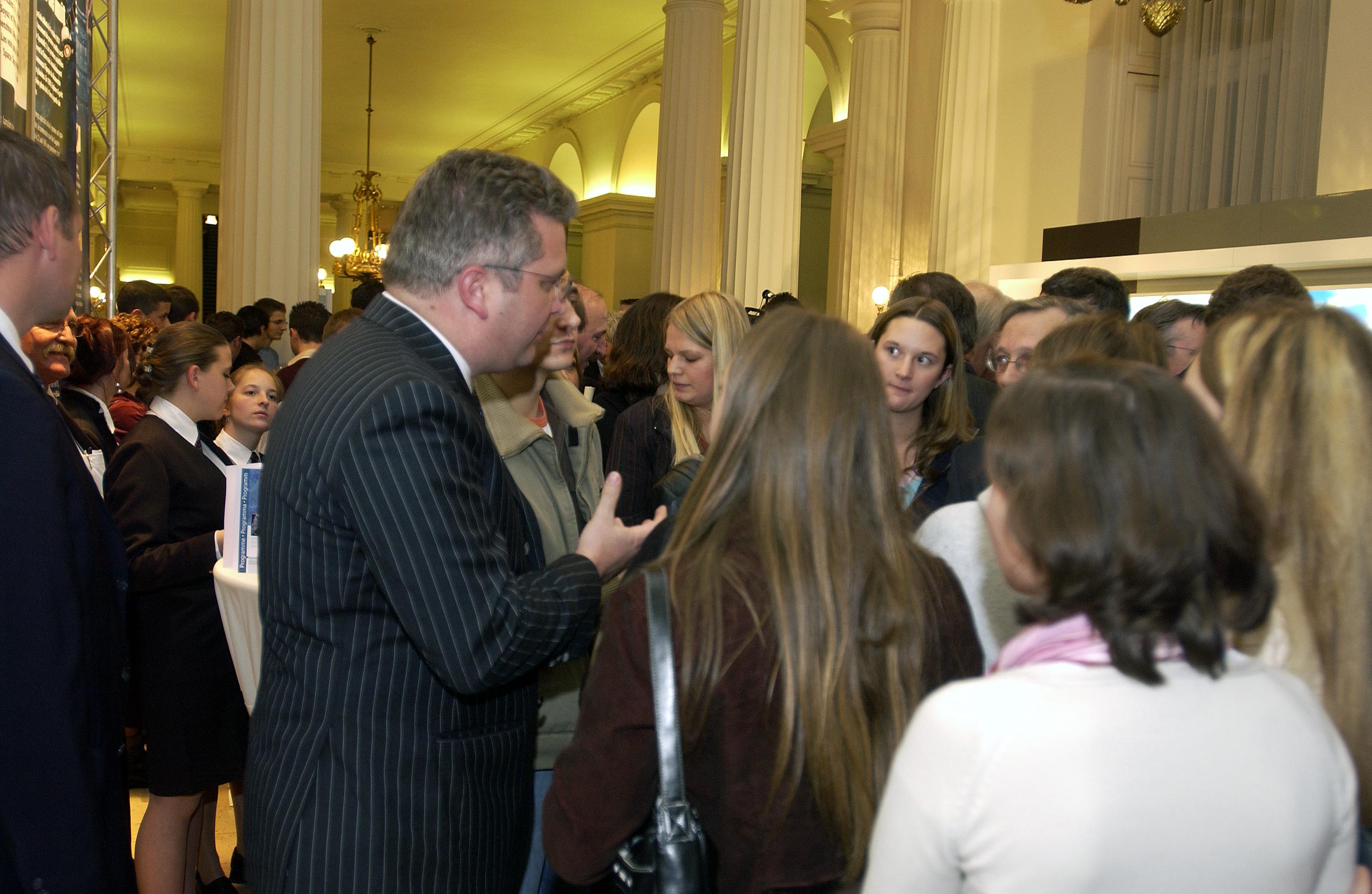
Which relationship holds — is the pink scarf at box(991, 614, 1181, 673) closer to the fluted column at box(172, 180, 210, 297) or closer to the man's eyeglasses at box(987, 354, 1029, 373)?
the man's eyeglasses at box(987, 354, 1029, 373)

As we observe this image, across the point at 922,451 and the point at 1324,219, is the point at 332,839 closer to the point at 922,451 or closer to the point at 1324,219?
the point at 922,451

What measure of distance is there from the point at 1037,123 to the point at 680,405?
792 cm

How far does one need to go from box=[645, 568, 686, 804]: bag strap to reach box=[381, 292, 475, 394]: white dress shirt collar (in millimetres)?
619

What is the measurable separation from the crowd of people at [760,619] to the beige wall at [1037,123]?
861cm

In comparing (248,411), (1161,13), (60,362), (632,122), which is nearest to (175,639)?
(248,411)

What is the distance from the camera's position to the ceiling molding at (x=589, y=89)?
14219 mm

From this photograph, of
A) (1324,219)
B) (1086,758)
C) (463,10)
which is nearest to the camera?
(1086,758)

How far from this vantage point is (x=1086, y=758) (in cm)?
97

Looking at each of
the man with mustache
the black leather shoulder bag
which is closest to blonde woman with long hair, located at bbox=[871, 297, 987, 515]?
the black leather shoulder bag

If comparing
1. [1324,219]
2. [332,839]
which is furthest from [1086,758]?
[1324,219]

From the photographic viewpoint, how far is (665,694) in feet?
4.00

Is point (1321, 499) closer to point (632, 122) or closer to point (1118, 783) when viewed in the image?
point (1118, 783)

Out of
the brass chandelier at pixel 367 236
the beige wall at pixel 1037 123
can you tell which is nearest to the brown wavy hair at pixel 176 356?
the beige wall at pixel 1037 123

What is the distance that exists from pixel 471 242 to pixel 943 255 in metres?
8.38
